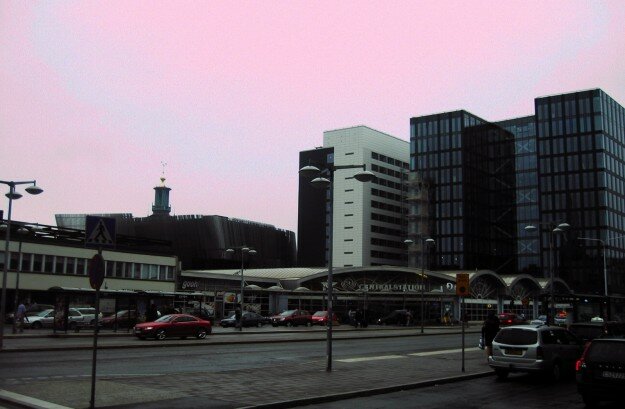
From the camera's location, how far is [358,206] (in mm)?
134250

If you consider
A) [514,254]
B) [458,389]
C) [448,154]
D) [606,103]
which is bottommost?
[458,389]

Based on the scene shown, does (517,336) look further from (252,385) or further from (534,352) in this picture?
(252,385)

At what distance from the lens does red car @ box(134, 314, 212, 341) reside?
3186cm

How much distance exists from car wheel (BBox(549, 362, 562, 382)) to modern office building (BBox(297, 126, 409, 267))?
369ft

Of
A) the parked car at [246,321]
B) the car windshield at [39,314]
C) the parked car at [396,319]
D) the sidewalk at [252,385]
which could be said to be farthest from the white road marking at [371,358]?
the parked car at [396,319]

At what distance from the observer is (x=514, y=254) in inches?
5335

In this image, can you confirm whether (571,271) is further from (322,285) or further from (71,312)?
(71,312)

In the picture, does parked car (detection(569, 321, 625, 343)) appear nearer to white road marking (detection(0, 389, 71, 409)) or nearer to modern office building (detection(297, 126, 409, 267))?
white road marking (detection(0, 389, 71, 409))

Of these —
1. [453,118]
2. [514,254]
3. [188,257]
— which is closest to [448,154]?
[453,118]

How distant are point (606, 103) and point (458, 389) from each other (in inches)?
4719

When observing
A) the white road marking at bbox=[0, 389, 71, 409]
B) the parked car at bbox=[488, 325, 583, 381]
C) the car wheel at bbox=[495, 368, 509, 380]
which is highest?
the parked car at bbox=[488, 325, 583, 381]

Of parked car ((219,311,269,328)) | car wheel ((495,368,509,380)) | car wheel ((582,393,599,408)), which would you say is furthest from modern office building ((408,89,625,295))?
car wheel ((582,393,599,408))

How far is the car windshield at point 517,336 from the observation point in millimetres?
16891

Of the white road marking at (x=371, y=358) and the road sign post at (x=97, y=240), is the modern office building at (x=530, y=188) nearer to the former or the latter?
the white road marking at (x=371, y=358)
